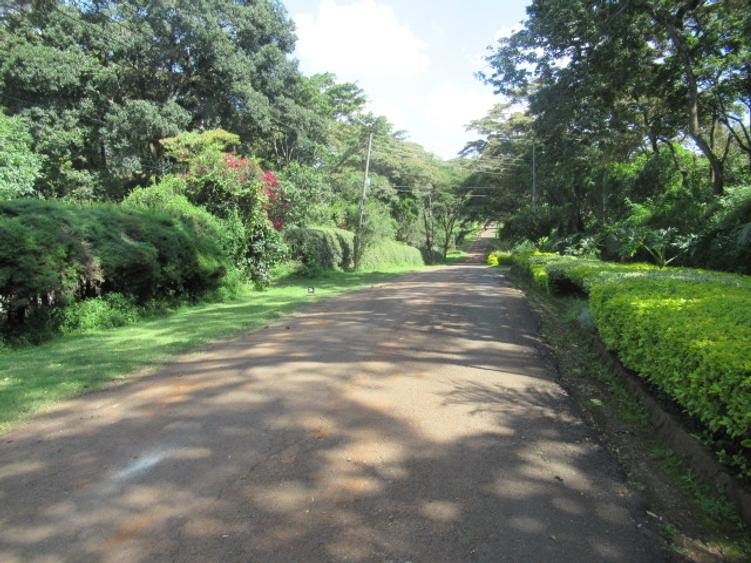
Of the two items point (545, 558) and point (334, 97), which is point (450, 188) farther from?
point (545, 558)

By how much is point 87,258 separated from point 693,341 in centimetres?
896

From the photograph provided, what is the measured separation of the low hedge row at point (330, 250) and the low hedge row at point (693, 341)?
15.4 m

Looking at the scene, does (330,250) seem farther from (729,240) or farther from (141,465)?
(141,465)

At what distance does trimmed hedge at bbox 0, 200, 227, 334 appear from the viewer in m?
7.16

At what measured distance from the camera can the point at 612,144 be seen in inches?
785

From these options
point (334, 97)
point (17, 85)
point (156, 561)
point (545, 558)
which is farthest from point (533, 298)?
point (334, 97)

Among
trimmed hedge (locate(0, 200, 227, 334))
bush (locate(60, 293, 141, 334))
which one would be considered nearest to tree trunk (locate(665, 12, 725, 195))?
trimmed hedge (locate(0, 200, 227, 334))

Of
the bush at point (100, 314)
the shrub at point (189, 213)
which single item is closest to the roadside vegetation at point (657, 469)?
the bush at point (100, 314)

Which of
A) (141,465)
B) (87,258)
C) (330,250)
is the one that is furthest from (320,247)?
(141,465)

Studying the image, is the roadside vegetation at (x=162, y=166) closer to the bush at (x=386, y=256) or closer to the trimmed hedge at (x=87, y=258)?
the trimmed hedge at (x=87, y=258)

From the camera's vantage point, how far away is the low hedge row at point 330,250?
20844mm

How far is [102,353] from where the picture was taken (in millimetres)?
6574

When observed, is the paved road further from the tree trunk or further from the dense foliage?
the tree trunk

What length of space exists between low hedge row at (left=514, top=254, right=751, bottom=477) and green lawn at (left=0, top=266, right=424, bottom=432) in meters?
5.61
